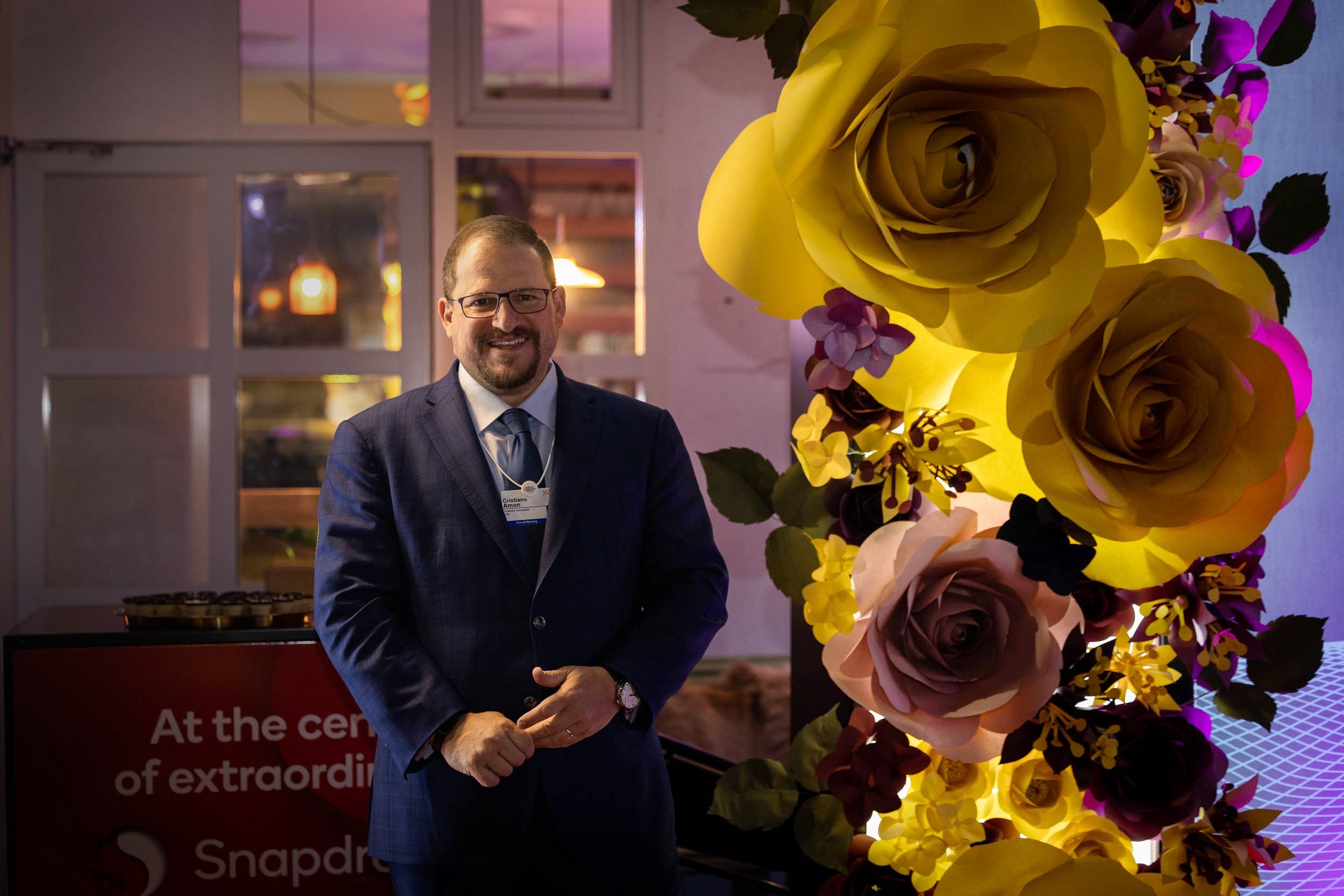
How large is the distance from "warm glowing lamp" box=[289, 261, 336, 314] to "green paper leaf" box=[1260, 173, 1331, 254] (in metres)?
3.48

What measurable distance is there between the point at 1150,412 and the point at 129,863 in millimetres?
2427

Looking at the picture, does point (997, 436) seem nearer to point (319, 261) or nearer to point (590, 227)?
point (590, 227)

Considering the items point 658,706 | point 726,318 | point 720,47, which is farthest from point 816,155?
point 720,47

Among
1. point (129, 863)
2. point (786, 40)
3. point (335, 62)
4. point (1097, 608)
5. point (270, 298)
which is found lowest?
point (129, 863)

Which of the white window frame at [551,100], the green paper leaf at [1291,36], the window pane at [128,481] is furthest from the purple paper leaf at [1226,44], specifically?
the window pane at [128,481]

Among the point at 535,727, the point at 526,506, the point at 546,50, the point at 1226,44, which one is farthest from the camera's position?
the point at 546,50

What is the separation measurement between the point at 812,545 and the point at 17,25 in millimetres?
4104

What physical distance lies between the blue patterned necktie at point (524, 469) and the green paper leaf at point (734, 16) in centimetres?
92

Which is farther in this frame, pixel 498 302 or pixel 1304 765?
pixel 498 302

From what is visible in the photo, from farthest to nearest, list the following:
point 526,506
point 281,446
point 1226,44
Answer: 1. point 281,446
2. point 526,506
3. point 1226,44

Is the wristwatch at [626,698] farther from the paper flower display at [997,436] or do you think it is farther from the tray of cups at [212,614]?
the tray of cups at [212,614]

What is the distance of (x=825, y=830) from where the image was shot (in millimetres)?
386

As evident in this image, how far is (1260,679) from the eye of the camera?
0.41 m

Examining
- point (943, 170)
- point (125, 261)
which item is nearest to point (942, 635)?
point (943, 170)
